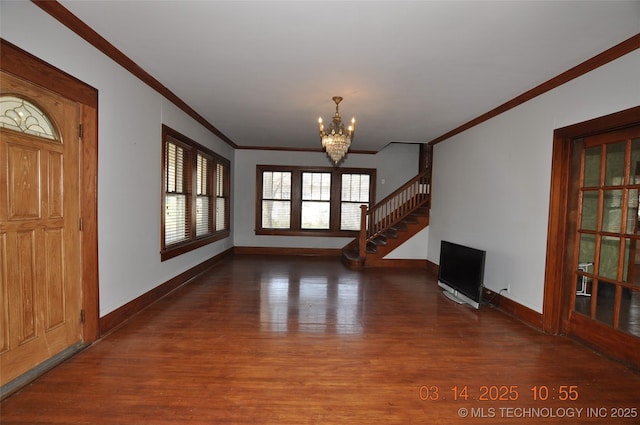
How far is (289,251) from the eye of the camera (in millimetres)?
7906

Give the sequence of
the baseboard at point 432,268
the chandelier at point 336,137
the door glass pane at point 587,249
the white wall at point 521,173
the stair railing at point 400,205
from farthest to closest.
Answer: the stair railing at point 400,205 < the baseboard at point 432,268 < the chandelier at point 336,137 < the door glass pane at point 587,249 < the white wall at point 521,173

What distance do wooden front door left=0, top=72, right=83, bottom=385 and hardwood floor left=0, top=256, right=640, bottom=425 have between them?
1.02ft

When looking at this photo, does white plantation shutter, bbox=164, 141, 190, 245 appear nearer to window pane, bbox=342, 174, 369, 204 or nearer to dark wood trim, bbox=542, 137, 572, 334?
window pane, bbox=342, 174, 369, 204

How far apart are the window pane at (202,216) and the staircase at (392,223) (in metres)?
3.10

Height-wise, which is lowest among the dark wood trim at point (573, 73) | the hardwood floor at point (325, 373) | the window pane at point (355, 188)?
the hardwood floor at point (325, 373)

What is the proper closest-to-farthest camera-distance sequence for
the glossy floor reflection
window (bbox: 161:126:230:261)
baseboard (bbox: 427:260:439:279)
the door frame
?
the door frame, the glossy floor reflection, window (bbox: 161:126:230:261), baseboard (bbox: 427:260:439:279)

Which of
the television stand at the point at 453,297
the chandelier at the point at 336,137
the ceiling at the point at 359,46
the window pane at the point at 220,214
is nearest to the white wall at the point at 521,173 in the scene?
the ceiling at the point at 359,46

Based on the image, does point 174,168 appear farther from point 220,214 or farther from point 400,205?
point 400,205

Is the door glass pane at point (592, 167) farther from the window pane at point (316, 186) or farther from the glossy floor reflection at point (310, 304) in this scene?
the window pane at point (316, 186)

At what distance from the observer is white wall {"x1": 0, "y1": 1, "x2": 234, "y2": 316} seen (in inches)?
86.4

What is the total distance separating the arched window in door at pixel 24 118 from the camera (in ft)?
6.52

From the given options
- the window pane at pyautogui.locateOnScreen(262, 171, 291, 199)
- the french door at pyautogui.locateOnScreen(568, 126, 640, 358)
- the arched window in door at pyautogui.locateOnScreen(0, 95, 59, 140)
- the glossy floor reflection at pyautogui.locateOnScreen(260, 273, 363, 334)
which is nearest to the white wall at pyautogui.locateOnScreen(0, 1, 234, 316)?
the arched window in door at pyautogui.locateOnScreen(0, 95, 59, 140)

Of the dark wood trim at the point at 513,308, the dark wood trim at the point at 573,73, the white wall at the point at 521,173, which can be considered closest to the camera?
the dark wood trim at the point at 573,73

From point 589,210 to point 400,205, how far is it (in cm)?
431
